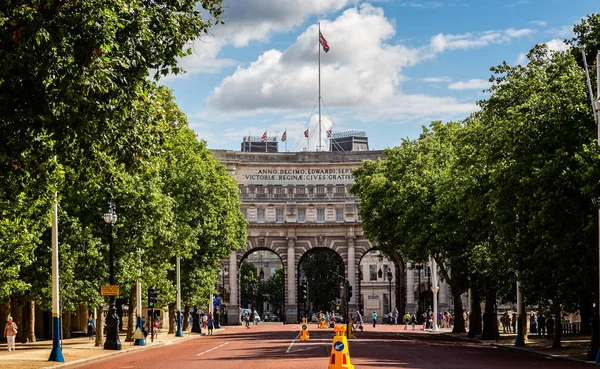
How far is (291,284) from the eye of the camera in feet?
444

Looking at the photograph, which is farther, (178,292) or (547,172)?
(178,292)

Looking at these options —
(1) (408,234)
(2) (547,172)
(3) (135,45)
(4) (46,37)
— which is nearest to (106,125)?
(3) (135,45)

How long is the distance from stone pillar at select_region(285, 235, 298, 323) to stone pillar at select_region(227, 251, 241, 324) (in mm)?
6190

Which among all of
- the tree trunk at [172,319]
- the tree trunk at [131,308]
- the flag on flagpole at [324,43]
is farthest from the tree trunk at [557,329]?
the flag on flagpole at [324,43]

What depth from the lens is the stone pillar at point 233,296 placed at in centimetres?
13150

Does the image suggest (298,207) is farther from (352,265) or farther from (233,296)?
(233,296)

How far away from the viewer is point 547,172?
41.2 meters

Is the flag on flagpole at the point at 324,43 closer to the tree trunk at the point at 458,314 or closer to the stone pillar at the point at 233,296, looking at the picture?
the stone pillar at the point at 233,296

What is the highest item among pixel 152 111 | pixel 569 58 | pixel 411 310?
pixel 569 58

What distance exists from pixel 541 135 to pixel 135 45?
69.3 ft

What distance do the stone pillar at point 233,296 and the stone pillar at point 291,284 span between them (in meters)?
6.19

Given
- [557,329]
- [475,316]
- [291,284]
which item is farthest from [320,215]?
[557,329]

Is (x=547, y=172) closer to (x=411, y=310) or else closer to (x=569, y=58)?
(x=569, y=58)

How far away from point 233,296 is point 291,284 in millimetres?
8123
